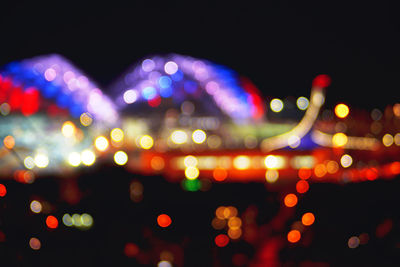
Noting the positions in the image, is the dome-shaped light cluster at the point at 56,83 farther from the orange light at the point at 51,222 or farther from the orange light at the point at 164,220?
the orange light at the point at 164,220

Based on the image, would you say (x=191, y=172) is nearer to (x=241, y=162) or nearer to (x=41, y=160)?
(x=241, y=162)

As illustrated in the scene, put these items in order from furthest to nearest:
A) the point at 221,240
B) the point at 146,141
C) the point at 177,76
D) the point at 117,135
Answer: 1. the point at 177,76
2. the point at 146,141
3. the point at 117,135
4. the point at 221,240

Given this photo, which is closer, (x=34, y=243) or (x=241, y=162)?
(x=34, y=243)

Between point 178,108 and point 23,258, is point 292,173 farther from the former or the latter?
point 23,258

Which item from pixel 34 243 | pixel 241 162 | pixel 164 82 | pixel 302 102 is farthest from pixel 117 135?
pixel 34 243

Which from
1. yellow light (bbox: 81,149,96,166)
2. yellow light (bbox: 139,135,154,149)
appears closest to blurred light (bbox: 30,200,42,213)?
yellow light (bbox: 81,149,96,166)

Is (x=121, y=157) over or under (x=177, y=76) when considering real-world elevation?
under
